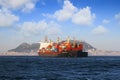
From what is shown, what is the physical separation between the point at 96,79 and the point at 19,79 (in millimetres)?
13920

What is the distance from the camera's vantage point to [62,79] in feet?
178

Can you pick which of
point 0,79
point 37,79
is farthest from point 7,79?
point 37,79

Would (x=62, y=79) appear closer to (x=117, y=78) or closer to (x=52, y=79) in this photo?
(x=52, y=79)

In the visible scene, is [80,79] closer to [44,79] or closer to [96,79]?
[96,79]

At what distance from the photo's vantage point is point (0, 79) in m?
53.1

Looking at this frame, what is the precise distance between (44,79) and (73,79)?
5.29 m

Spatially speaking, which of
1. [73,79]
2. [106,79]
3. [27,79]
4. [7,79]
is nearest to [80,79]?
[73,79]

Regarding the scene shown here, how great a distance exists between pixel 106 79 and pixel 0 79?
1903 cm

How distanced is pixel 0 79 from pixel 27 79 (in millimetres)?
4761

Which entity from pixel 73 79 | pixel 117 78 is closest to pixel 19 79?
pixel 73 79

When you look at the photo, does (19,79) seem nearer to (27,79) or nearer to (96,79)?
(27,79)

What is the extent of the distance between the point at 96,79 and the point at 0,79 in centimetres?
1719

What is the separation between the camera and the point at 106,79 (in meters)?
54.3

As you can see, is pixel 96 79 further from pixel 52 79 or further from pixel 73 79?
pixel 52 79
